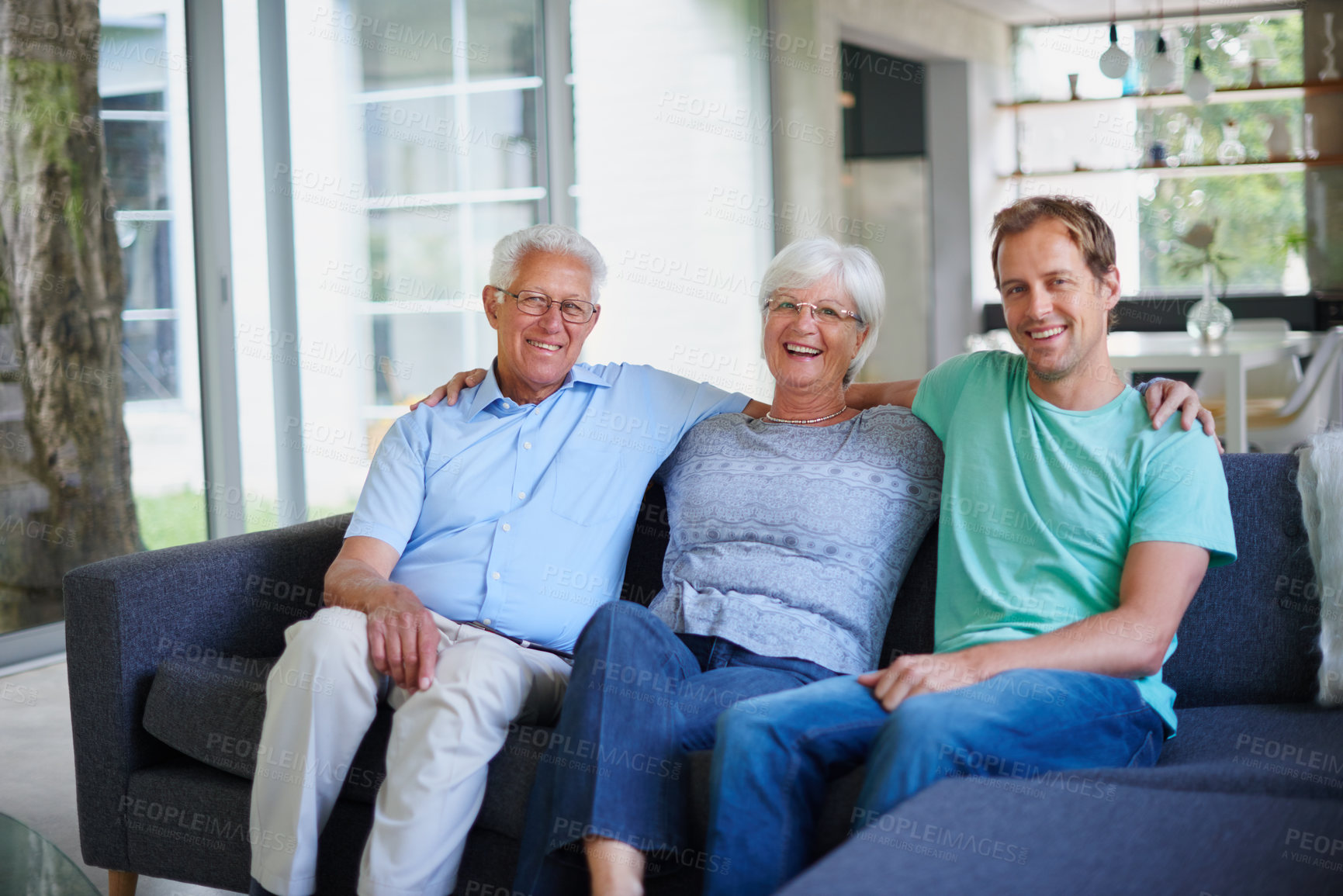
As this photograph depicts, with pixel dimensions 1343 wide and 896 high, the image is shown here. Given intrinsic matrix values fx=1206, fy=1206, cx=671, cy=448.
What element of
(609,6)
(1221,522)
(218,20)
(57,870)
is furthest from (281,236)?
(1221,522)

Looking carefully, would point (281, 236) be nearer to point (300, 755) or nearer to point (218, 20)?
point (218, 20)

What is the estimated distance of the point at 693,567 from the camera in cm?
192

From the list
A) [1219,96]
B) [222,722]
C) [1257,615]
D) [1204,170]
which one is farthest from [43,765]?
[1219,96]

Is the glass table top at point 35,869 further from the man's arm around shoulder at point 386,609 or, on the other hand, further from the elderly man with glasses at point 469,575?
the man's arm around shoulder at point 386,609

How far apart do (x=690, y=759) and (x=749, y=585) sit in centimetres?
36

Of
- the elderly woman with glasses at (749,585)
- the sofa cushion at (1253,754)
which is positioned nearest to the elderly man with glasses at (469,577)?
the elderly woman with glasses at (749,585)

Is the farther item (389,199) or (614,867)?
(389,199)

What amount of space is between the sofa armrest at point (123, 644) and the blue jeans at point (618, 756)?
2.37 ft

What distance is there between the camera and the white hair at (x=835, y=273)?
2049mm

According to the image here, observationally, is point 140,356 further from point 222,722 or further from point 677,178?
point 677,178

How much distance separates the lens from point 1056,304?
5.74 ft

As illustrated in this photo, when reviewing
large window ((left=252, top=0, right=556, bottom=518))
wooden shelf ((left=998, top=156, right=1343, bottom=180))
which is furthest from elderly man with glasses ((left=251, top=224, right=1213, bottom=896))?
wooden shelf ((left=998, top=156, right=1343, bottom=180))

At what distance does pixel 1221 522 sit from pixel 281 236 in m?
3.31

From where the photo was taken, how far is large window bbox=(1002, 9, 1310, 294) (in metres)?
7.76
